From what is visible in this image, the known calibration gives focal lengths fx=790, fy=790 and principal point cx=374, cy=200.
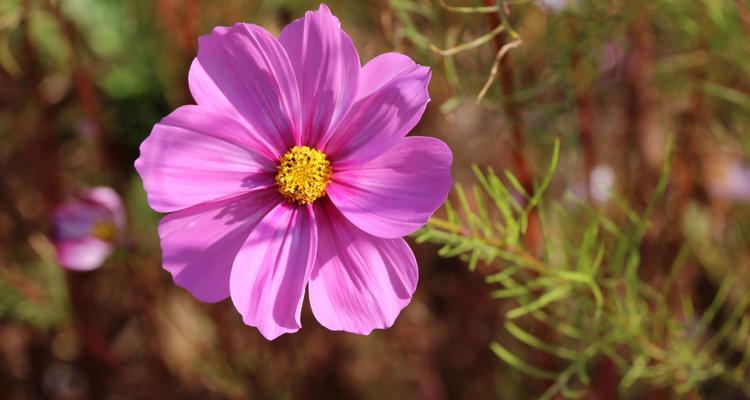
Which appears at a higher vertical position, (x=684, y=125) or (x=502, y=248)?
(x=502, y=248)

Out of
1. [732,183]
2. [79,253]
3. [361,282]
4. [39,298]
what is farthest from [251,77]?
[732,183]

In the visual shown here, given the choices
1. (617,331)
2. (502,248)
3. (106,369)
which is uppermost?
(502,248)

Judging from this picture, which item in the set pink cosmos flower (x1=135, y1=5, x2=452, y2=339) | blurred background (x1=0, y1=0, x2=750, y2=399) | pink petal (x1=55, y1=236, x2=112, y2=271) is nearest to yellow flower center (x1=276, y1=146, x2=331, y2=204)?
pink cosmos flower (x1=135, y1=5, x2=452, y2=339)

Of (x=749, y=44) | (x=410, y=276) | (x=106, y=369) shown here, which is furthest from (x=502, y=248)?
(x=106, y=369)

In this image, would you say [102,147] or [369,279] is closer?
[369,279]

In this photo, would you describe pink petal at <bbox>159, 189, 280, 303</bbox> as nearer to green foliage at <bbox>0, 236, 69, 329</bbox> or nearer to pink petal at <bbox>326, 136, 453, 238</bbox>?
pink petal at <bbox>326, 136, 453, 238</bbox>

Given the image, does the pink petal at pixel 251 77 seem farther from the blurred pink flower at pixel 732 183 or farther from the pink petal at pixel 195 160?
the blurred pink flower at pixel 732 183

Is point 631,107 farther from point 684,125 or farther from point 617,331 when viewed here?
point 617,331
